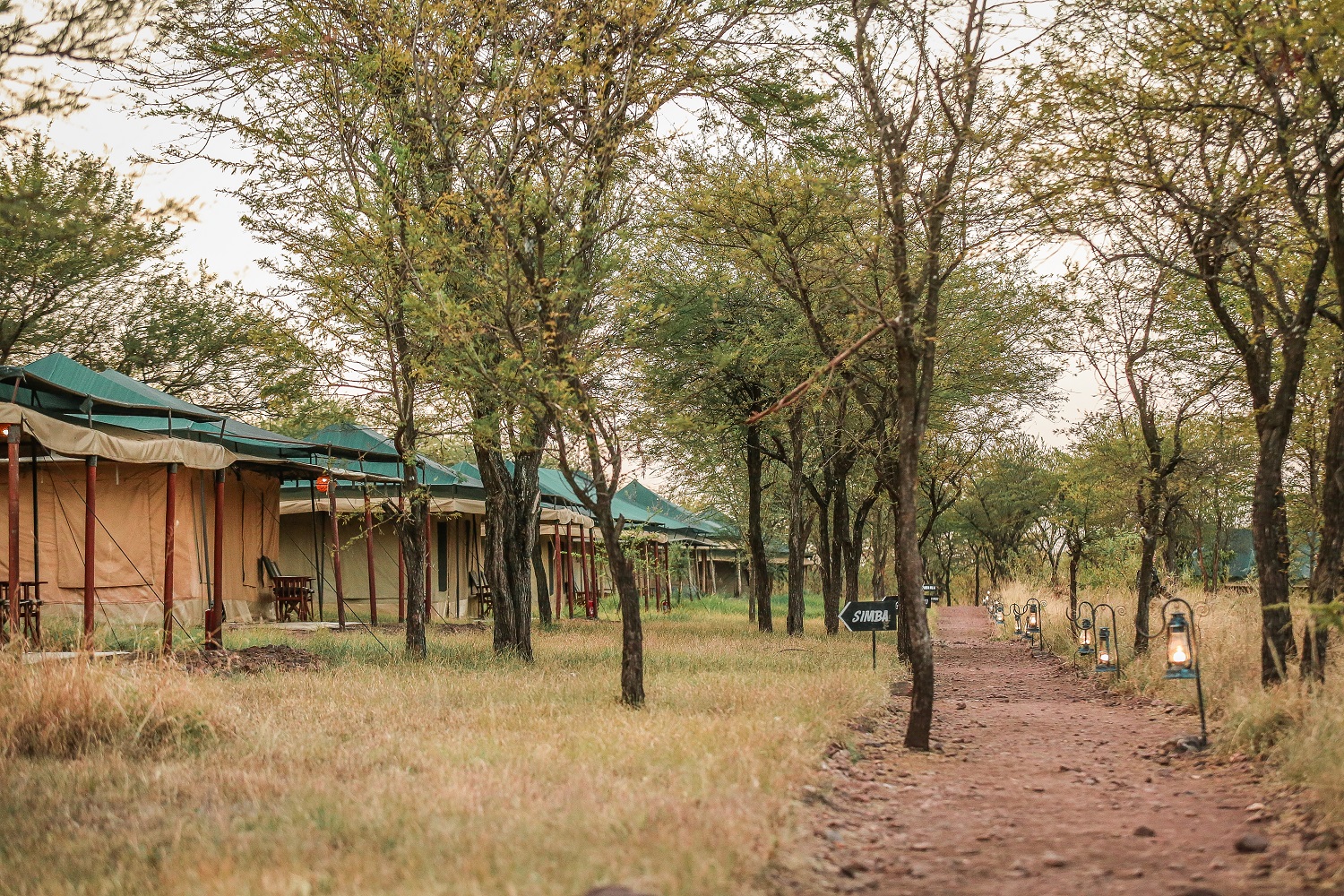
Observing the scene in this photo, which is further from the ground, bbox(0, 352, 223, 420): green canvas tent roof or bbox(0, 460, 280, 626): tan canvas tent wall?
bbox(0, 352, 223, 420): green canvas tent roof

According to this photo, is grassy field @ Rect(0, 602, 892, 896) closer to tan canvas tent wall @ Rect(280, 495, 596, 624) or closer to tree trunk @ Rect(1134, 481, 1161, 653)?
tree trunk @ Rect(1134, 481, 1161, 653)

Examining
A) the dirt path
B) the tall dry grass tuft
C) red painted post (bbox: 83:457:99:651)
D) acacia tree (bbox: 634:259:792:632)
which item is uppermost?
acacia tree (bbox: 634:259:792:632)

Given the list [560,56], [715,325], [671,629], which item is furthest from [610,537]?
[671,629]

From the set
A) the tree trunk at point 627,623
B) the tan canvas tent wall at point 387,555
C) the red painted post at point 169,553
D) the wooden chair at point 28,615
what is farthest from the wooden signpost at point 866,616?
the tan canvas tent wall at point 387,555

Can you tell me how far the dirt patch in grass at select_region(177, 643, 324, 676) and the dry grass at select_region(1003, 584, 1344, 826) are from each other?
28.1 ft

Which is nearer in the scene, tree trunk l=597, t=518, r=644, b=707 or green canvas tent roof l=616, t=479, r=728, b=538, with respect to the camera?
tree trunk l=597, t=518, r=644, b=707

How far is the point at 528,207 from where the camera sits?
9.45 meters

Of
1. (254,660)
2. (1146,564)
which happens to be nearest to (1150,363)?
(1146,564)

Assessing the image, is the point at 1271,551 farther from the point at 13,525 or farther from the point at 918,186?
the point at 13,525

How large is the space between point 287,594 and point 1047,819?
17.8 metres

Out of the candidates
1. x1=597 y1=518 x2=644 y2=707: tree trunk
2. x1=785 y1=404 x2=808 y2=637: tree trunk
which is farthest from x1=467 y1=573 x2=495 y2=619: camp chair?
x1=597 y1=518 x2=644 y2=707: tree trunk

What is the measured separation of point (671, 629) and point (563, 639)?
3899mm

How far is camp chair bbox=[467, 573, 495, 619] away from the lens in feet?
85.6

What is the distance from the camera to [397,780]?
6062mm
